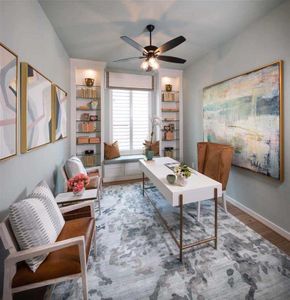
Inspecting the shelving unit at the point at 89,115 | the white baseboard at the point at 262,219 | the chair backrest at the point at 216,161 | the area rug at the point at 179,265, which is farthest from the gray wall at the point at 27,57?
the white baseboard at the point at 262,219

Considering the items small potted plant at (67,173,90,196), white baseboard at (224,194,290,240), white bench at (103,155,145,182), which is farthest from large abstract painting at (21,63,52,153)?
white baseboard at (224,194,290,240)

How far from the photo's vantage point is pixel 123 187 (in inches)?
154

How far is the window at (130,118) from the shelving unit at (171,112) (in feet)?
1.48

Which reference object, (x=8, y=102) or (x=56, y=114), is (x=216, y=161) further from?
(x=8, y=102)

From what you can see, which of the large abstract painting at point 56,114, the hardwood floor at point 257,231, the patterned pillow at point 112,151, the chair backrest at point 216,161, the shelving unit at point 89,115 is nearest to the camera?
the hardwood floor at point 257,231

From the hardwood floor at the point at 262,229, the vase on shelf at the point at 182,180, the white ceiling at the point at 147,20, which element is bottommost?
the hardwood floor at the point at 262,229

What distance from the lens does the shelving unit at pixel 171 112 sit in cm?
455

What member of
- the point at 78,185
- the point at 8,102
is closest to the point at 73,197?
the point at 78,185

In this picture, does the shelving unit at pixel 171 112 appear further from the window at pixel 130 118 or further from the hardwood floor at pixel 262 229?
the hardwood floor at pixel 262 229

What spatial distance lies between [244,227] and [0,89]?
120 inches

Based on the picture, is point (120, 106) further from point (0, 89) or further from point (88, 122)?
point (0, 89)

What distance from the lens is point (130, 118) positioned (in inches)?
185

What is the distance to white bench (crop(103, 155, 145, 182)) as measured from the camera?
4.24 meters

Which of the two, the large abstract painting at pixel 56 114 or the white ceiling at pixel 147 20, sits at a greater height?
the white ceiling at pixel 147 20
